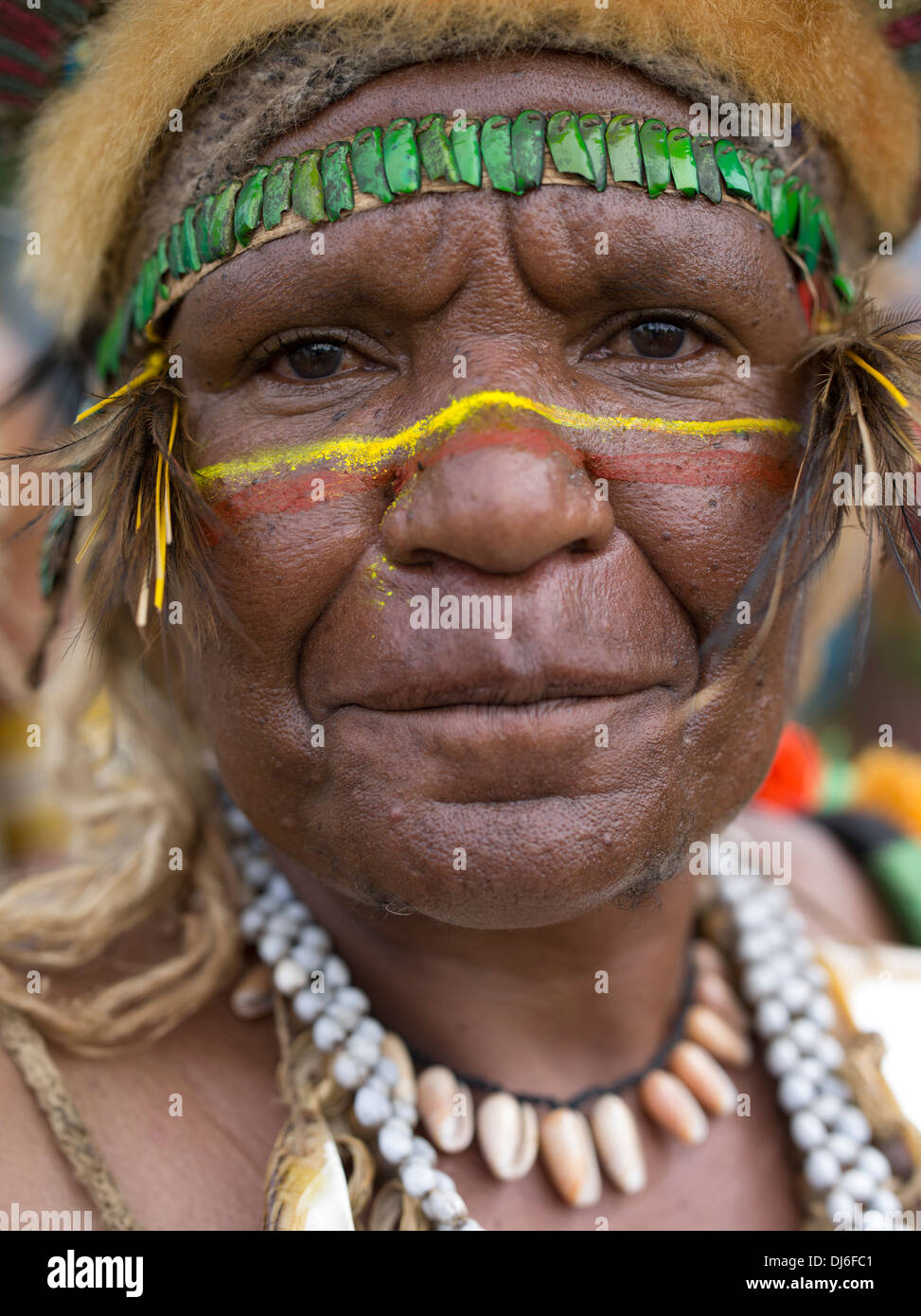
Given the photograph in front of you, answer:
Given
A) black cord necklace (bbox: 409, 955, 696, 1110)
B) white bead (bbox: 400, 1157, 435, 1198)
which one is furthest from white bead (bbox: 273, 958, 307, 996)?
white bead (bbox: 400, 1157, 435, 1198)

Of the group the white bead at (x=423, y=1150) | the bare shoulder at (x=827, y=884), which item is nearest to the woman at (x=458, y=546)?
the white bead at (x=423, y=1150)

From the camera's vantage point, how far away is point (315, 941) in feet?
6.31

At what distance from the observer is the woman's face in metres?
1.48

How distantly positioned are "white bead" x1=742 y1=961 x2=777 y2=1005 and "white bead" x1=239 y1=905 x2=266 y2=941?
0.95 meters

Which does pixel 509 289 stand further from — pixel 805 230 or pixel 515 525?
pixel 805 230

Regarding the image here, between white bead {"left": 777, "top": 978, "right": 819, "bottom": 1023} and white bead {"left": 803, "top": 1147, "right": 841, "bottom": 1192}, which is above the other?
white bead {"left": 777, "top": 978, "right": 819, "bottom": 1023}

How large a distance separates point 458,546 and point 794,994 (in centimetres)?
123

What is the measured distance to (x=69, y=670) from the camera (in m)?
2.58

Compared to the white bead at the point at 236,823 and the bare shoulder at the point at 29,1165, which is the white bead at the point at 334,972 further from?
the bare shoulder at the point at 29,1165

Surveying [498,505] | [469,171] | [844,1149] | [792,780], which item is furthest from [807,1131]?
[469,171]

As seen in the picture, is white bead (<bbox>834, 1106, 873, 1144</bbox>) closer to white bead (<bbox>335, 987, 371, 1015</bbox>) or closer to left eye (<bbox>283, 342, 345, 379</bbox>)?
white bead (<bbox>335, 987, 371, 1015</bbox>)

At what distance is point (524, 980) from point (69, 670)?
1.34 metres

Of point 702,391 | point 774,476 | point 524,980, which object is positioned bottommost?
point 524,980
